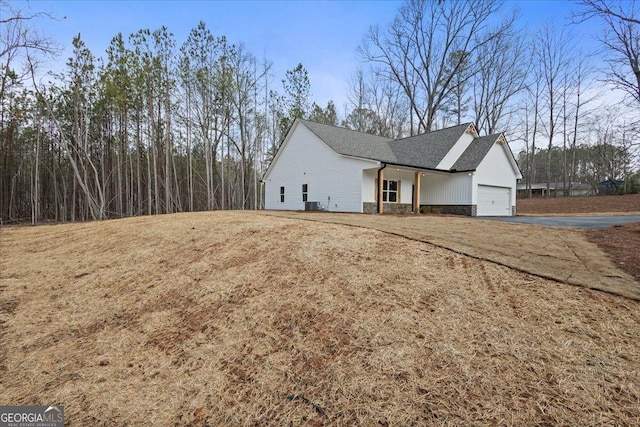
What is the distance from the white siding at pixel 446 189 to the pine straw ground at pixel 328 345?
11727 mm

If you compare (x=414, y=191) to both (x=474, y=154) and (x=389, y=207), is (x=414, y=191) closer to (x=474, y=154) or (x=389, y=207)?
(x=389, y=207)

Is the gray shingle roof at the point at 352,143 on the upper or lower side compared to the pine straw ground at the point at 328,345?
upper

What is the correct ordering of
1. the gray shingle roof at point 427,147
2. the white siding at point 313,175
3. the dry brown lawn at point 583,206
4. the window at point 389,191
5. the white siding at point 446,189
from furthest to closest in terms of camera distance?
1. the dry brown lawn at point 583,206
2. the gray shingle roof at point 427,147
3. the white siding at point 446,189
4. the window at point 389,191
5. the white siding at point 313,175

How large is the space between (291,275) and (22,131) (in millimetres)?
24532

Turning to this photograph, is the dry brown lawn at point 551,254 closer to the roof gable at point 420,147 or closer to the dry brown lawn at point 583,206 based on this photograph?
the roof gable at point 420,147

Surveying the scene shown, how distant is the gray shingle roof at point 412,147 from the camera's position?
48.5 feet

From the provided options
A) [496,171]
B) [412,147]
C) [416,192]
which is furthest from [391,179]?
[496,171]

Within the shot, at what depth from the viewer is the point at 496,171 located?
1586cm

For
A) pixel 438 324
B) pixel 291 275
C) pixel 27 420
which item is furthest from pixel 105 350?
pixel 438 324

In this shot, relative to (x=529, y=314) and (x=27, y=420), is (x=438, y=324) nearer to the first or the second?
(x=529, y=314)

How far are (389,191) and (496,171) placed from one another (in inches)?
263

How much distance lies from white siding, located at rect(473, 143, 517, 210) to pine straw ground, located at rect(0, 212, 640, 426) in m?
12.6

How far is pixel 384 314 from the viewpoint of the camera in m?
2.85

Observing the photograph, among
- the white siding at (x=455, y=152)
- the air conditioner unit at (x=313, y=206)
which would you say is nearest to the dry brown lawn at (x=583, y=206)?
the white siding at (x=455, y=152)
